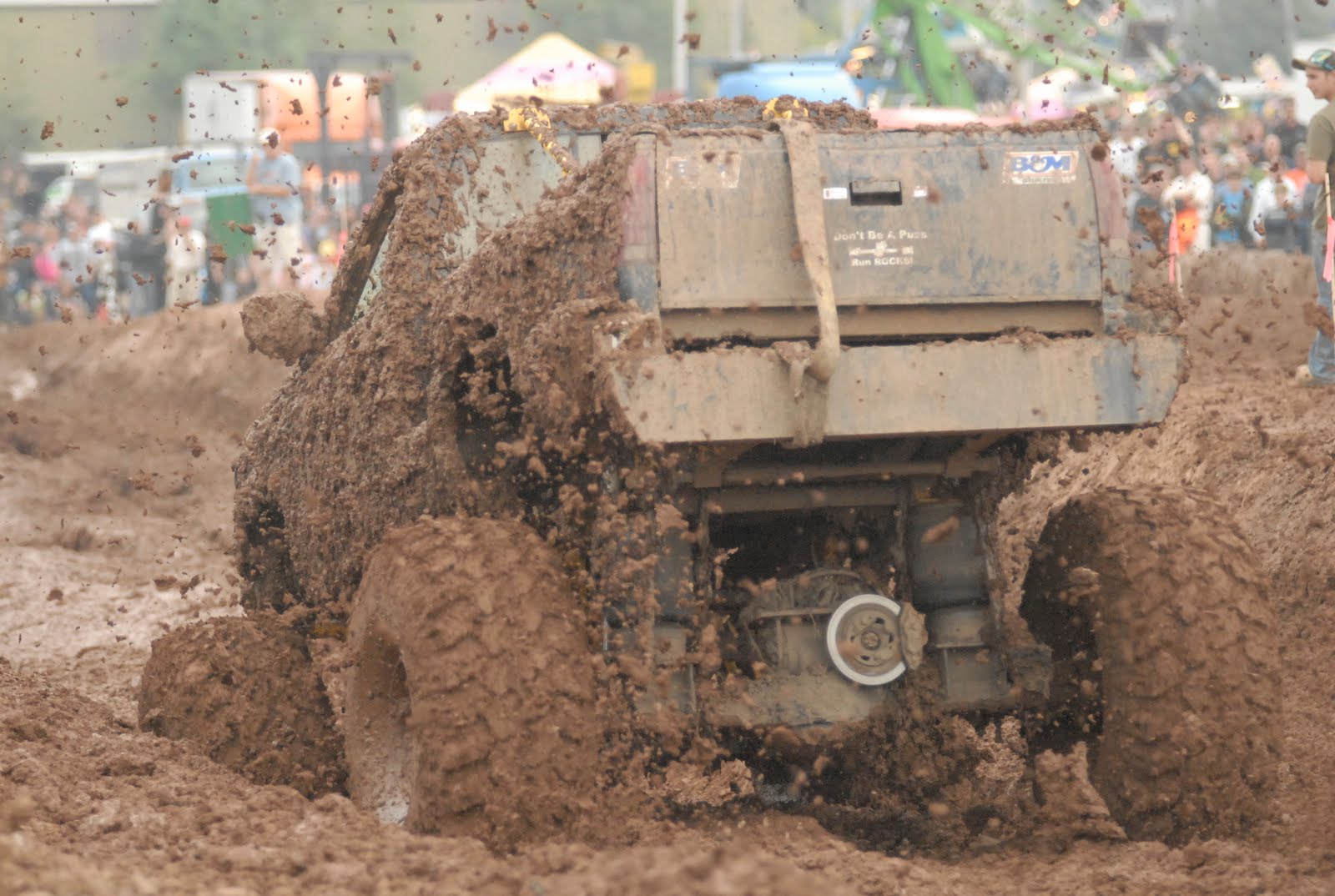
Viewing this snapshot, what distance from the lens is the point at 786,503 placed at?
5.49 meters

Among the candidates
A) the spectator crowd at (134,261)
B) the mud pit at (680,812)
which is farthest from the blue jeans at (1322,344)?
the spectator crowd at (134,261)

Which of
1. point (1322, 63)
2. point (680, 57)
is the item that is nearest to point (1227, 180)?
point (1322, 63)

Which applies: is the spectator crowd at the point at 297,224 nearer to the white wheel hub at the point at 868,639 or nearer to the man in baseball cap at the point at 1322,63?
the man in baseball cap at the point at 1322,63

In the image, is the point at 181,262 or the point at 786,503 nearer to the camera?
the point at 786,503

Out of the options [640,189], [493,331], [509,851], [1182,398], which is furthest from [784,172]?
[1182,398]

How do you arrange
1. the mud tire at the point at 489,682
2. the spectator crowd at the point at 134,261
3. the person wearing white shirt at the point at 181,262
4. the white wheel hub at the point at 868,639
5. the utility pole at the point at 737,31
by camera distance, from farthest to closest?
the utility pole at the point at 737,31 < the person wearing white shirt at the point at 181,262 < the spectator crowd at the point at 134,261 < the white wheel hub at the point at 868,639 < the mud tire at the point at 489,682

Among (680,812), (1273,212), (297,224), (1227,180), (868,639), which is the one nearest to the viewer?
(868,639)

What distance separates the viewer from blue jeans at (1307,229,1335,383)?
10.0 meters

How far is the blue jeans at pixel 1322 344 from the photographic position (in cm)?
1000

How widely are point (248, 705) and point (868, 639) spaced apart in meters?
2.14

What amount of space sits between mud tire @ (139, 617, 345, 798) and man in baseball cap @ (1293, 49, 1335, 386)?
5.71 meters

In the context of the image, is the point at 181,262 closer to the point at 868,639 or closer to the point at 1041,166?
the point at 868,639

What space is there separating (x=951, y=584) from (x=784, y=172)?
1380 millimetres

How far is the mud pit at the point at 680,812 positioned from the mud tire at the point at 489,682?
12 cm
